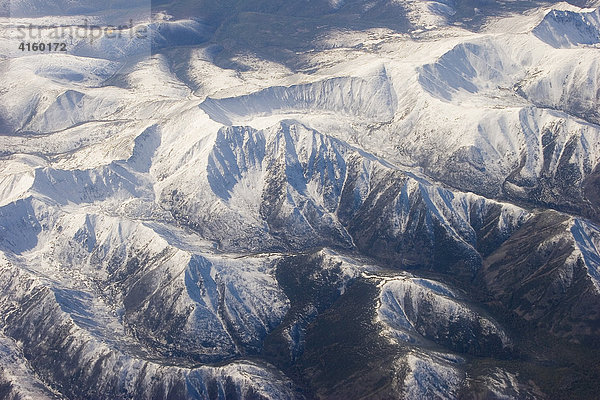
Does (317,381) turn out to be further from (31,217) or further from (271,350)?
(31,217)

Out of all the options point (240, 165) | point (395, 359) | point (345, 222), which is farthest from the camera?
point (240, 165)

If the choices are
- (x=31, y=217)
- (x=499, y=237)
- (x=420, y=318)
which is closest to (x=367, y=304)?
(x=420, y=318)

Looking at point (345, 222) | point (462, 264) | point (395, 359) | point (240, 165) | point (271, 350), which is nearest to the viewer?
point (395, 359)

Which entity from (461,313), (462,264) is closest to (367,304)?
(461,313)

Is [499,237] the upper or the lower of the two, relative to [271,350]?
upper

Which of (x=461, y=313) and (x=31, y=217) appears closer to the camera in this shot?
(x=461, y=313)

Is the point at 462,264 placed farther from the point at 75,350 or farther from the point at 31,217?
the point at 31,217

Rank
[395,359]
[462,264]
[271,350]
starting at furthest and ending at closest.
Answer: [462,264] → [271,350] → [395,359]

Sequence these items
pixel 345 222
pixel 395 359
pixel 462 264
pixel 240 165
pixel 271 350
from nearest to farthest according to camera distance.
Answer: pixel 395 359
pixel 271 350
pixel 462 264
pixel 345 222
pixel 240 165

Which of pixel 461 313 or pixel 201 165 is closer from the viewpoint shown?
pixel 461 313
